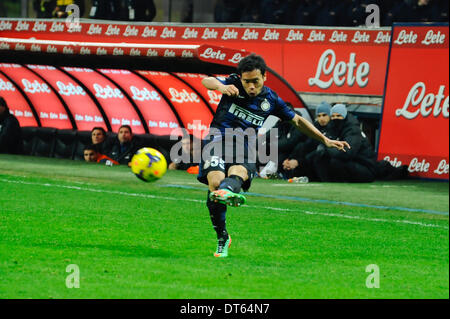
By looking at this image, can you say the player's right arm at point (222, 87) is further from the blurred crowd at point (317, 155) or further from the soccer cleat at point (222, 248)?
the blurred crowd at point (317, 155)

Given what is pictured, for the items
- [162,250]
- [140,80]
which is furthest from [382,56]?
[162,250]

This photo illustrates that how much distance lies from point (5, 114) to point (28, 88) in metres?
1.47

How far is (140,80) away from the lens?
21391 mm

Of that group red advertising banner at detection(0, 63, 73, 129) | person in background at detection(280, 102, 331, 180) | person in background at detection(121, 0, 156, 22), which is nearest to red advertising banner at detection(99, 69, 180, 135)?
red advertising banner at detection(0, 63, 73, 129)

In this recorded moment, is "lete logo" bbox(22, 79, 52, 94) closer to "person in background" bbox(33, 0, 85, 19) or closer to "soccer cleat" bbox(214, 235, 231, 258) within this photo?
"person in background" bbox(33, 0, 85, 19)

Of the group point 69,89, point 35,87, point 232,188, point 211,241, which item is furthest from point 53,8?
point 232,188

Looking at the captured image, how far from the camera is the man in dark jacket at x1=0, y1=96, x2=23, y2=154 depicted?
2223 cm

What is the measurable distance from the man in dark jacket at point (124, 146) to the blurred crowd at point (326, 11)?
4315 millimetres

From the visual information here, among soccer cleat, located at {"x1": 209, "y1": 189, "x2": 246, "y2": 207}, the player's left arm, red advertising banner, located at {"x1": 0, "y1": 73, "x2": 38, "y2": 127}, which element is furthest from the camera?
red advertising banner, located at {"x1": 0, "y1": 73, "x2": 38, "y2": 127}

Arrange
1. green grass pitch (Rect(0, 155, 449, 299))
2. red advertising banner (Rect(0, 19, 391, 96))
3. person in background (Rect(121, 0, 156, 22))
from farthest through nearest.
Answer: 1. person in background (Rect(121, 0, 156, 22))
2. red advertising banner (Rect(0, 19, 391, 96))
3. green grass pitch (Rect(0, 155, 449, 299))

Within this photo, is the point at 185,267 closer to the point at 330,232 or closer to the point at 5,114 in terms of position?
the point at 330,232

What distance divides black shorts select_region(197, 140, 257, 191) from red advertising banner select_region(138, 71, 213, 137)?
11.5 m

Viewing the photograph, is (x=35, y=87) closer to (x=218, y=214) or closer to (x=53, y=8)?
(x=53, y=8)

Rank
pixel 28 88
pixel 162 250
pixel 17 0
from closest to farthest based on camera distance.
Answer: pixel 162 250
pixel 28 88
pixel 17 0
